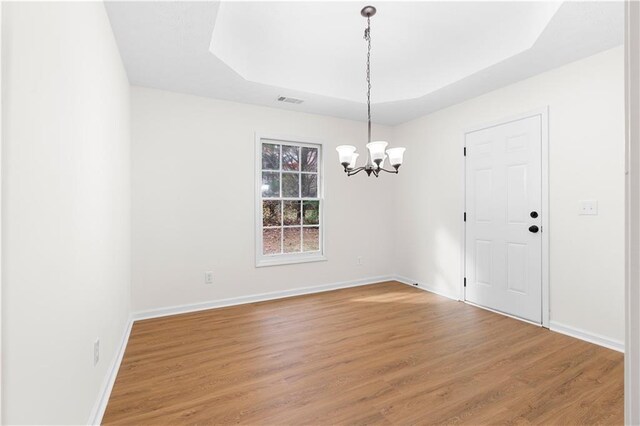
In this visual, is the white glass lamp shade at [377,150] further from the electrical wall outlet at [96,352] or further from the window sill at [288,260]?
the electrical wall outlet at [96,352]

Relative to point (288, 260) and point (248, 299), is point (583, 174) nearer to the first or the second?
point (288, 260)

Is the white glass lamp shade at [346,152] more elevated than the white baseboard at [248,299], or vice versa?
the white glass lamp shade at [346,152]

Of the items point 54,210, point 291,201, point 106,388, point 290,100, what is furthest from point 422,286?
point 54,210

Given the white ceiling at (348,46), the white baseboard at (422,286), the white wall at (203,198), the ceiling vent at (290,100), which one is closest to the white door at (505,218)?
A: the white baseboard at (422,286)

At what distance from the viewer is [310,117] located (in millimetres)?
4500

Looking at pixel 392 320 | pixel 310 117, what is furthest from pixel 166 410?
pixel 310 117

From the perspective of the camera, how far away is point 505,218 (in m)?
3.57

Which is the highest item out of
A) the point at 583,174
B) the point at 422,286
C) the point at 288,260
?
the point at 583,174

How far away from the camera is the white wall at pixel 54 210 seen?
0.96 m

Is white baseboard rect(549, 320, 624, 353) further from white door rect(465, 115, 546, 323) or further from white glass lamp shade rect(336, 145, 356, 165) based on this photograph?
white glass lamp shade rect(336, 145, 356, 165)

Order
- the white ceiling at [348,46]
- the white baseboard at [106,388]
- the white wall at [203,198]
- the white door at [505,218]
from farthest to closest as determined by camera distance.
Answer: the white wall at [203,198] < the white door at [505,218] < the white ceiling at [348,46] < the white baseboard at [106,388]

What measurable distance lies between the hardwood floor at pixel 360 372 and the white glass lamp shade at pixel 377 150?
5.20 ft

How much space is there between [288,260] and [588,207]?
10.5 feet

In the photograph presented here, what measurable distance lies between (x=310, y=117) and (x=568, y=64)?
2.84 m
